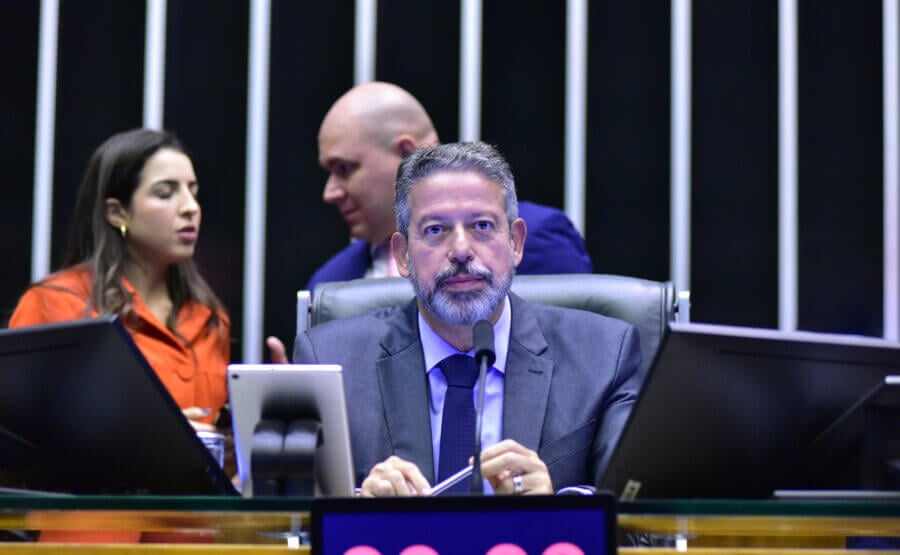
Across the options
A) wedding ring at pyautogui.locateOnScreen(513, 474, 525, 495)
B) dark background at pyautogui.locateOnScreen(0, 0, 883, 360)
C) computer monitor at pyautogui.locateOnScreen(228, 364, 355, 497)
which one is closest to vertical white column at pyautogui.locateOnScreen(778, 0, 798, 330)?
dark background at pyautogui.locateOnScreen(0, 0, 883, 360)

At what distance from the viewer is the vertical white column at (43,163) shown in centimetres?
353

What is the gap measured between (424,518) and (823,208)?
2504mm

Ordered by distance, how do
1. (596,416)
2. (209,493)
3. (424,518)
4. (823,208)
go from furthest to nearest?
(823,208) → (596,416) → (209,493) → (424,518)

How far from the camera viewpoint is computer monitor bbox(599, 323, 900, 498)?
136 centimetres

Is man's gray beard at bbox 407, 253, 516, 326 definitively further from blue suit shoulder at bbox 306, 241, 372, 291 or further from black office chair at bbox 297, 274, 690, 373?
blue suit shoulder at bbox 306, 241, 372, 291

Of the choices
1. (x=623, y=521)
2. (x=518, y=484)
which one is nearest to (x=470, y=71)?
(x=518, y=484)

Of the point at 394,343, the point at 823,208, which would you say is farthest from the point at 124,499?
the point at 823,208

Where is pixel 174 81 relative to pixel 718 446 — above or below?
above

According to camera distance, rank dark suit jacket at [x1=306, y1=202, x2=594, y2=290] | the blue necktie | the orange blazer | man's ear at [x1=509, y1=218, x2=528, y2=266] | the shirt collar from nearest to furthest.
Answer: the blue necktie → the shirt collar → man's ear at [x1=509, y1=218, x2=528, y2=266] → the orange blazer → dark suit jacket at [x1=306, y1=202, x2=594, y2=290]

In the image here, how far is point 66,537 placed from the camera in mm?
1316

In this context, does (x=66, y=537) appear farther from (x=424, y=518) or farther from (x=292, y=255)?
(x=292, y=255)

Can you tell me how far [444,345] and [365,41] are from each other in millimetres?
1632

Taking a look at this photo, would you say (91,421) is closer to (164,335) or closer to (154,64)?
(164,335)

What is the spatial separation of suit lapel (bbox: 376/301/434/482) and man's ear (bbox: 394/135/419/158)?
1288 millimetres
